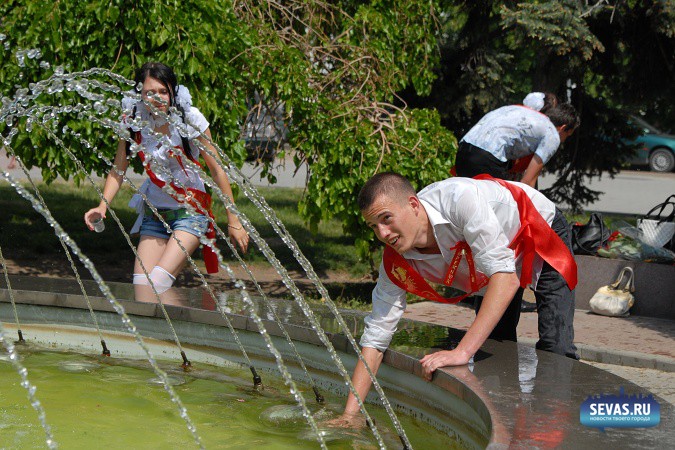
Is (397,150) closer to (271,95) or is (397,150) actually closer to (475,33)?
(271,95)

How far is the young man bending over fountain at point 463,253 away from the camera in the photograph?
356 centimetres

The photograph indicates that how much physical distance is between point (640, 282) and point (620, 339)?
125 cm

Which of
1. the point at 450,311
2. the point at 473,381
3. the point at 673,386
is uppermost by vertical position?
the point at 473,381

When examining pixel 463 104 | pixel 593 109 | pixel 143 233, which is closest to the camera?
pixel 143 233

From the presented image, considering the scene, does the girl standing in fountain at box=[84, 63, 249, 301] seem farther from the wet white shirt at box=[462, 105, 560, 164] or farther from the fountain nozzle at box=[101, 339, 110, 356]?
the wet white shirt at box=[462, 105, 560, 164]

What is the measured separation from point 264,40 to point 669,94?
5004mm

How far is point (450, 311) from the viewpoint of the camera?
815 cm

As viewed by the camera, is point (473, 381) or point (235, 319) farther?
point (235, 319)

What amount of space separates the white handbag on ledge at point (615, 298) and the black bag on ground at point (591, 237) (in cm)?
43

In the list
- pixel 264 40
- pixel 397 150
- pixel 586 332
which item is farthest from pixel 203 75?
pixel 586 332

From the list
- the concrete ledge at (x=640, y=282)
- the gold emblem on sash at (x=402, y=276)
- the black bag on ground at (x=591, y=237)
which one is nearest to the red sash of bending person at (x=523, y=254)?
the gold emblem on sash at (x=402, y=276)

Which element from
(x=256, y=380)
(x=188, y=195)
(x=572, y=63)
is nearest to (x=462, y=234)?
(x=256, y=380)

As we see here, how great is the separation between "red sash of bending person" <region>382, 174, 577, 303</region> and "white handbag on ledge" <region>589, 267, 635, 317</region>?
13.4 ft

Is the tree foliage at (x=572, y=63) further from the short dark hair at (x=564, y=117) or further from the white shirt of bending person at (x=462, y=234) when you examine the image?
the white shirt of bending person at (x=462, y=234)
